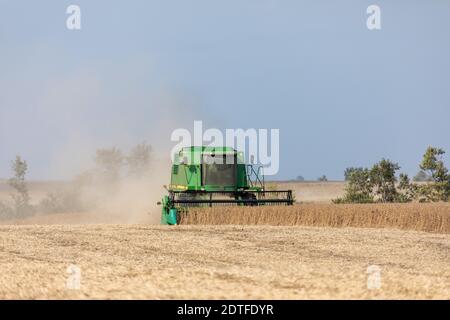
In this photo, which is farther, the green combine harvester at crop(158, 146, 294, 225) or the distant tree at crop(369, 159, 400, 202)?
the distant tree at crop(369, 159, 400, 202)

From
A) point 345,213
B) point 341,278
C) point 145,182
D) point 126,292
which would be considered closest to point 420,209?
point 345,213

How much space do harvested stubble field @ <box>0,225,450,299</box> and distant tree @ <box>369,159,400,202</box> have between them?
17.8 m

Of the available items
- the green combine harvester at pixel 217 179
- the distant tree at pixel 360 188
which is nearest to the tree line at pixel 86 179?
the distant tree at pixel 360 188

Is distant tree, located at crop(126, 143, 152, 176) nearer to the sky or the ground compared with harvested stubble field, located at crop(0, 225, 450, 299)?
nearer to the sky

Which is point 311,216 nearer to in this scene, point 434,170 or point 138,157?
point 434,170

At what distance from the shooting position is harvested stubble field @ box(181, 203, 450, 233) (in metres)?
23.6

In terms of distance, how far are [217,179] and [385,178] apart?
1617 centimetres

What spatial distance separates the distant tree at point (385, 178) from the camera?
39594 millimetres

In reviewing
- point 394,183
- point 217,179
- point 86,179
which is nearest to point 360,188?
point 394,183

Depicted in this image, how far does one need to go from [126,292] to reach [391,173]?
3274cm

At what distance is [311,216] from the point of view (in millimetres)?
23906

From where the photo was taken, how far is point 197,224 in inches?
930

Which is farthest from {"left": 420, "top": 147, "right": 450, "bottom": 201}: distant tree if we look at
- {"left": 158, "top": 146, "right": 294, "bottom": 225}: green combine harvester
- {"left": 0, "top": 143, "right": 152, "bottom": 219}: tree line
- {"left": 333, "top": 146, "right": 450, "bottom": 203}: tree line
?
{"left": 0, "top": 143, "right": 152, "bottom": 219}: tree line

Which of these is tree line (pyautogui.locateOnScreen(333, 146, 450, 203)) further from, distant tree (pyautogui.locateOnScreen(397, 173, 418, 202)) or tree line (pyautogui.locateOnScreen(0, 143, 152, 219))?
tree line (pyautogui.locateOnScreen(0, 143, 152, 219))
